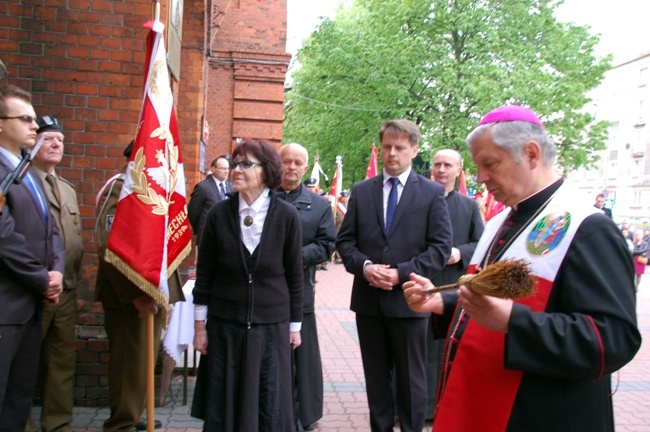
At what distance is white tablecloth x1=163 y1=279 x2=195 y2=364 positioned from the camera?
4.94 meters

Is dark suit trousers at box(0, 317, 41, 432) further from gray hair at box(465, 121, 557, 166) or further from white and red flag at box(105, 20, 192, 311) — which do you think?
gray hair at box(465, 121, 557, 166)

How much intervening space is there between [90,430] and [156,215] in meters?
1.82

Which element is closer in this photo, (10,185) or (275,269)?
(10,185)

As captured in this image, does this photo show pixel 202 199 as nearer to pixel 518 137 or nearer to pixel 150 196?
pixel 150 196

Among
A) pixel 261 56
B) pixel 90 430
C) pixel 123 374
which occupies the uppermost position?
pixel 261 56

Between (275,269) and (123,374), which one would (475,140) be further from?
(123,374)

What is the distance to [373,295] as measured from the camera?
423cm

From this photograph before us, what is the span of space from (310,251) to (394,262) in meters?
0.76

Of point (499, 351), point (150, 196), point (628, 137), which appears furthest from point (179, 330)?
point (628, 137)

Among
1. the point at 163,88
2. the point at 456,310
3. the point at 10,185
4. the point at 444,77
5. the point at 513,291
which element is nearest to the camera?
the point at 513,291

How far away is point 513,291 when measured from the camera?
1.75m

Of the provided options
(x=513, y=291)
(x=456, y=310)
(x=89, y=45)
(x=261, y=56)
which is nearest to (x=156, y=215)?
(x=89, y=45)

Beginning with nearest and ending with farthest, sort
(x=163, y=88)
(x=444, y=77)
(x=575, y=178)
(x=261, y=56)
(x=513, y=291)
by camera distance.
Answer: (x=513, y=291), (x=163, y=88), (x=261, y=56), (x=444, y=77), (x=575, y=178)

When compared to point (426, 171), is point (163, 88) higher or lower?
lower
